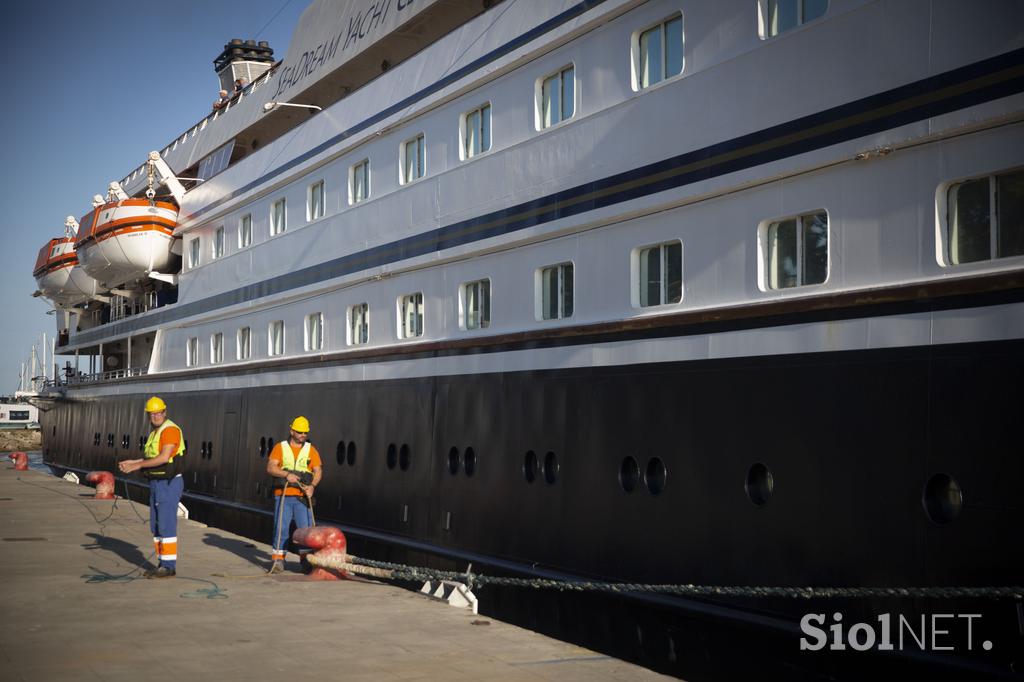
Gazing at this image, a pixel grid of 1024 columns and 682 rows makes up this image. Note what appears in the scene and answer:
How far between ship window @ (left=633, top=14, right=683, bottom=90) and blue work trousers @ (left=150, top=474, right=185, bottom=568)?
5.89 meters

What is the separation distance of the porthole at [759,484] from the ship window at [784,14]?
3242 millimetres

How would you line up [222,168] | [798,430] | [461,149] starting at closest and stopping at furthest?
[798,430] → [461,149] → [222,168]

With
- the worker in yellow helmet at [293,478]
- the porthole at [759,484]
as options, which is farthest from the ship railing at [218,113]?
the porthole at [759,484]

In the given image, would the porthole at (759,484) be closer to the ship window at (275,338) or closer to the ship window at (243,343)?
the ship window at (275,338)

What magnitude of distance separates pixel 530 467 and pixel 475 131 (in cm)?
404

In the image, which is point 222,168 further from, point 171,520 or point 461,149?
point 171,520

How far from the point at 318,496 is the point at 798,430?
8993 mm

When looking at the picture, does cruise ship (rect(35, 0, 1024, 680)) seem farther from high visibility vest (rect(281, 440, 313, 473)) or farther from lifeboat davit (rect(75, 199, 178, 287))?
lifeboat davit (rect(75, 199, 178, 287))

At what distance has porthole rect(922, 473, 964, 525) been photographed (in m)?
6.25

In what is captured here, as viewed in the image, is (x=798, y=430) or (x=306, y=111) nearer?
(x=798, y=430)

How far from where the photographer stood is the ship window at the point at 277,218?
17344 millimetres

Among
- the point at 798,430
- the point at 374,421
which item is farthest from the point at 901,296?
A: the point at 374,421

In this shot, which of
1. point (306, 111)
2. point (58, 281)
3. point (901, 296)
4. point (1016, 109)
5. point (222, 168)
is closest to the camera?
point (1016, 109)

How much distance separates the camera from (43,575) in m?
10.8
